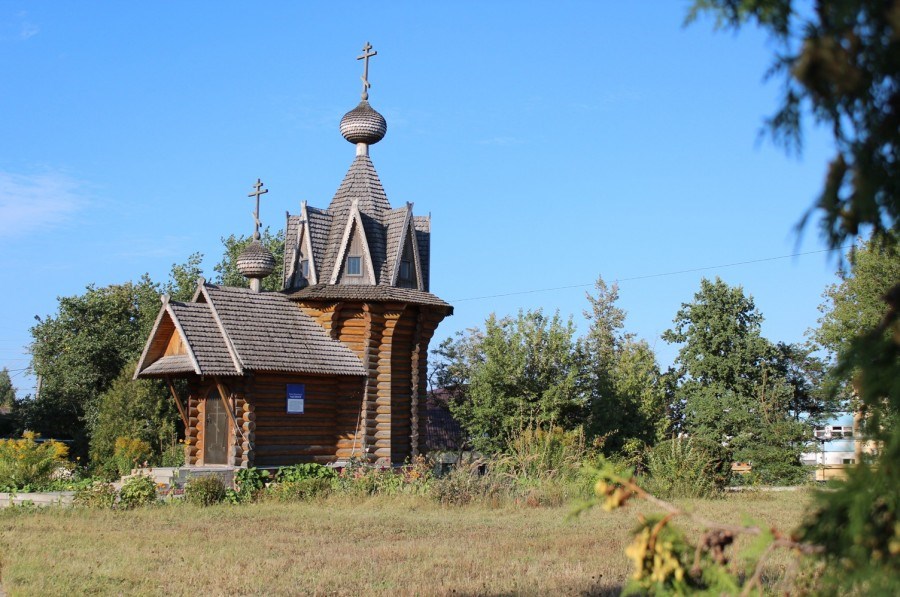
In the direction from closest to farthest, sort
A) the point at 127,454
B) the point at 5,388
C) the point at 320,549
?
the point at 320,549 < the point at 127,454 < the point at 5,388

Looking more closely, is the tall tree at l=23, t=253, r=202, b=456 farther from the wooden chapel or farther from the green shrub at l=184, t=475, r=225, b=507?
the green shrub at l=184, t=475, r=225, b=507

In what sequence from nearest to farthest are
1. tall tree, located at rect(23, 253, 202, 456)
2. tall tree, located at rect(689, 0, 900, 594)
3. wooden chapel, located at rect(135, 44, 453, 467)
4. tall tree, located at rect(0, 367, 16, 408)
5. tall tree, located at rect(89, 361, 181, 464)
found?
tall tree, located at rect(689, 0, 900, 594), wooden chapel, located at rect(135, 44, 453, 467), tall tree, located at rect(89, 361, 181, 464), tall tree, located at rect(23, 253, 202, 456), tall tree, located at rect(0, 367, 16, 408)

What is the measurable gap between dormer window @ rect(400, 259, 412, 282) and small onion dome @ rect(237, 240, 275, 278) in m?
3.79

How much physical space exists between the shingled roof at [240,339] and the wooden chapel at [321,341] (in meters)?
0.04

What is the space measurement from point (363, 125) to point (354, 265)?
4390mm

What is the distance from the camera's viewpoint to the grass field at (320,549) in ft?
33.3

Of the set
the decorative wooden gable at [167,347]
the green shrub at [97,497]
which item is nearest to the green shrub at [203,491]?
the green shrub at [97,497]

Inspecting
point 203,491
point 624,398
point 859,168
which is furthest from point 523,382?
point 859,168

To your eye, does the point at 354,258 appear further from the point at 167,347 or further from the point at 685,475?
the point at 685,475

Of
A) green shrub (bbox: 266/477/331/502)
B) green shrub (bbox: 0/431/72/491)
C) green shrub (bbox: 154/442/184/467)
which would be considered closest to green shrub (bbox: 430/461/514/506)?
green shrub (bbox: 266/477/331/502)

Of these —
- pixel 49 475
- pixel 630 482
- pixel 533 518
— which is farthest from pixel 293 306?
pixel 630 482

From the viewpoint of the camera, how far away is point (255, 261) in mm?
25734

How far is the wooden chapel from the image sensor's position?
2205cm

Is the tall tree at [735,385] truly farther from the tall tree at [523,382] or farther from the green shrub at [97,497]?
the green shrub at [97,497]
